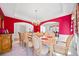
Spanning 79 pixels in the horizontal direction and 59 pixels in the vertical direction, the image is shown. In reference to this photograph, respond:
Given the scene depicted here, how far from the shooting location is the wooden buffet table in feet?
7.09

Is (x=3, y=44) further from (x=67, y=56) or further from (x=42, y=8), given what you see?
(x=67, y=56)

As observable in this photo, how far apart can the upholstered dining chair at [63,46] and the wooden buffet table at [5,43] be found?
2.14 ft

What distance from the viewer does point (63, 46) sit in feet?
7.11

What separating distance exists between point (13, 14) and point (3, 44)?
45cm

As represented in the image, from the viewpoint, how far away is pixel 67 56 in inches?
86.3

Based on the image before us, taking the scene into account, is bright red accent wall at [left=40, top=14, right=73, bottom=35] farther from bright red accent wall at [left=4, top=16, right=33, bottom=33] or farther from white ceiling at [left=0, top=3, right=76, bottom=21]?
bright red accent wall at [left=4, top=16, right=33, bottom=33]

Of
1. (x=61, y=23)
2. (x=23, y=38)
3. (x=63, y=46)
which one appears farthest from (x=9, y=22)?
(x=63, y=46)

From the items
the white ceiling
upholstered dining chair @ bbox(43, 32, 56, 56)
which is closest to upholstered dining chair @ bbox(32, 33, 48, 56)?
upholstered dining chair @ bbox(43, 32, 56, 56)

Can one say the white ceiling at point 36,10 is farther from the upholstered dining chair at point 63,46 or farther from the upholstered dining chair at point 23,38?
the upholstered dining chair at point 63,46

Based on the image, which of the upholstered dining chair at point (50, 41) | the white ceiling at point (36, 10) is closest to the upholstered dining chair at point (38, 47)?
the upholstered dining chair at point (50, 41)

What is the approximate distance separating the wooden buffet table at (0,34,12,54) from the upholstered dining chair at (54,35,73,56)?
65 centimetres

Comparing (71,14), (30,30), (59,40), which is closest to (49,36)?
(59,40)

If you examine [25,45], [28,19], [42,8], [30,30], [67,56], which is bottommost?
[67,56]

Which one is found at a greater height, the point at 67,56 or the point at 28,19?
the point at 28,19
